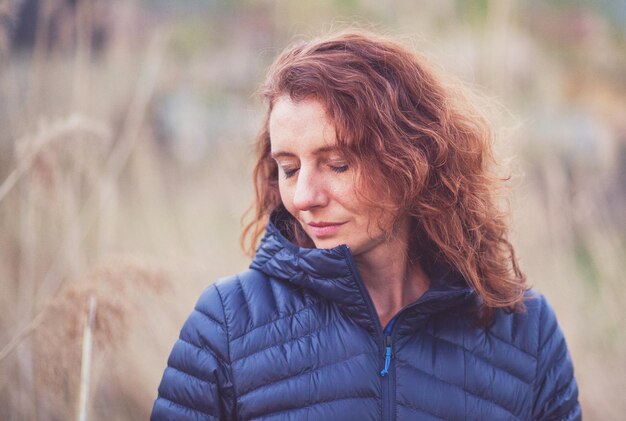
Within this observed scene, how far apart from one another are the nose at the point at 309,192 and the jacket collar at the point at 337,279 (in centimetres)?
13

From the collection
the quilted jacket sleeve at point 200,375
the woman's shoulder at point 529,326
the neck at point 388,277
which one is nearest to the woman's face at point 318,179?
the neck at point 388,277

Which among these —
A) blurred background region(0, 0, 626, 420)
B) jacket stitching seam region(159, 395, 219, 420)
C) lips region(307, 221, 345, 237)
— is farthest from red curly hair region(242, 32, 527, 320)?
jacket stitching seam region(159, 395, 219, 420)

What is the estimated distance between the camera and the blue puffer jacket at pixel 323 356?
5.67ft

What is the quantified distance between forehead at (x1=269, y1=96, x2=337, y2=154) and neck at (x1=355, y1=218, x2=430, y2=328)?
0.37 metres

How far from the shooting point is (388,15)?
3.50 m

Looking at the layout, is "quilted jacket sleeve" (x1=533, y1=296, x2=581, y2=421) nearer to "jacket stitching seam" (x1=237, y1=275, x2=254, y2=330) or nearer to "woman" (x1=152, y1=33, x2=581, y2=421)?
"woman" (x1=152, y1=33, x2=581, y2=421)

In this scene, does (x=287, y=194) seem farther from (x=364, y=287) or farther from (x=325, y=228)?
(x=364, y=287)

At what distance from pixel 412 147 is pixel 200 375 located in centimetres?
81

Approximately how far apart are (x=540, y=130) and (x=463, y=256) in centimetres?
185

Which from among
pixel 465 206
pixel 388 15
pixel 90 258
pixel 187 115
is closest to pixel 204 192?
pixel 187 115

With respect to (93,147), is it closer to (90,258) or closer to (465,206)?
(90,258)

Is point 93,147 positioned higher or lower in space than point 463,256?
higher

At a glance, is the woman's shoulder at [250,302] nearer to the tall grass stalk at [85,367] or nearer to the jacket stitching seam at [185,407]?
the jacket stitching seam at [185,407]

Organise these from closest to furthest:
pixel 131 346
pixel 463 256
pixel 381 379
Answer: pixel 381 379 → pixel 463 256 → pixel 131 346
